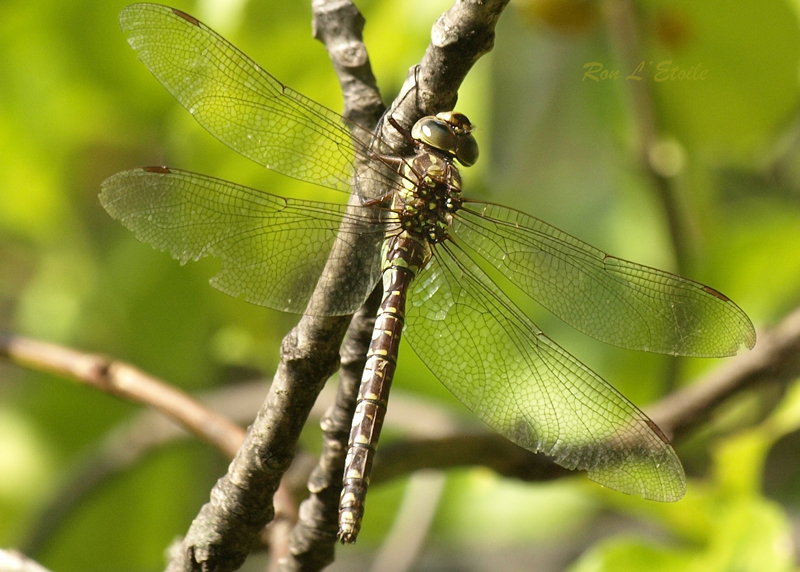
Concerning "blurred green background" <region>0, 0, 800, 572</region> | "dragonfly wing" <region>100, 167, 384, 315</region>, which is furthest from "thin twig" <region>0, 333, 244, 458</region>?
"blurred green background" <region>0, 0, 800, 572</region>

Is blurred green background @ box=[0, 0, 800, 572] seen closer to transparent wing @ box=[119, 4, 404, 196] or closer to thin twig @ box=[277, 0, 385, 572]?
transparent wing @ box=[119, 4, 404, 196]

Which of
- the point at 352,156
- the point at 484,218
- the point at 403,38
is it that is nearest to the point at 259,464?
the point at 352,156

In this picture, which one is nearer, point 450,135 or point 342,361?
point 342,361

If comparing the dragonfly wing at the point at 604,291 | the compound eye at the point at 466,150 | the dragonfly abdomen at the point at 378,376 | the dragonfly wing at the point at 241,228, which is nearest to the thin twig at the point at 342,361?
the dragonfly abdomen at the point at 378,376

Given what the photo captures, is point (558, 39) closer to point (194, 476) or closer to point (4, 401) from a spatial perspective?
point (194, 476)

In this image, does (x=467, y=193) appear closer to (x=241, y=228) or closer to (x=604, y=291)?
(x=604, y=291)

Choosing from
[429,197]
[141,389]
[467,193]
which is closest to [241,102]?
[429,197]
